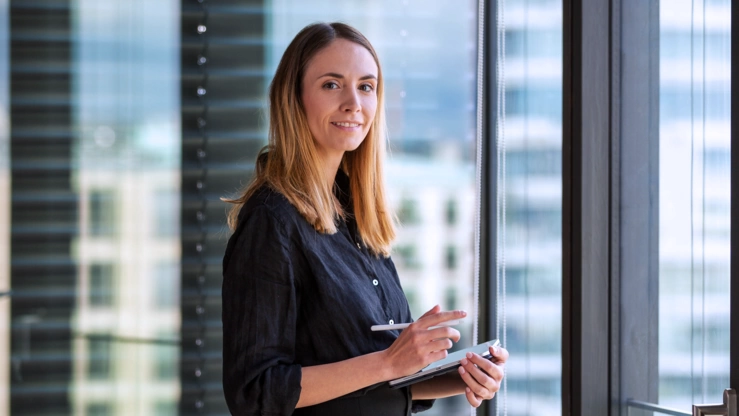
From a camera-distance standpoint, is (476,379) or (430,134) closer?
(476,379)

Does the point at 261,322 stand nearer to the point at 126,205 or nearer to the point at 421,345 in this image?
the point at 421,345

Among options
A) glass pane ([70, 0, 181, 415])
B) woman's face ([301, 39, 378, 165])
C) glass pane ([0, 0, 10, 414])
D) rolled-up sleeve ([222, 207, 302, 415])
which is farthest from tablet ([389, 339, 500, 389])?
glass pane ([0, 0, 10, 414])

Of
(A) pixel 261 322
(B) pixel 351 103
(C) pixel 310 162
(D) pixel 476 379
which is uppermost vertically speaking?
(B) pixel 351 103

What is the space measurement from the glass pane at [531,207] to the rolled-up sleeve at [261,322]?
1015mm

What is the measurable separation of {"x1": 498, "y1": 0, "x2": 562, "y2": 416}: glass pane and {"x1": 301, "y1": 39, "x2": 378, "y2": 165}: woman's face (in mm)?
771

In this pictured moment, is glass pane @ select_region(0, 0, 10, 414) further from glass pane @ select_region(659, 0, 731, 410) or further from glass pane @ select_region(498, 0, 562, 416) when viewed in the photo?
glass pane @ select_region(659, 0, 731, 410)

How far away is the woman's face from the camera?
1.49 metres

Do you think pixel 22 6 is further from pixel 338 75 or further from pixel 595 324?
pixel 595 324

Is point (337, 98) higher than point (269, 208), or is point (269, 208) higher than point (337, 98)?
point (337, 98)

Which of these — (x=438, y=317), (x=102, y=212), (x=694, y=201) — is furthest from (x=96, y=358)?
(x=694, y=201)

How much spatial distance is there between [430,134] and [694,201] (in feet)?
3.72

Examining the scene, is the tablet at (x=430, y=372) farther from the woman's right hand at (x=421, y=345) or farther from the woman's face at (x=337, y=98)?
the woman's face at (x=337, y=98)

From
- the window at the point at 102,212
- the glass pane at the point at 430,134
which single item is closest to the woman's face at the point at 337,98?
the glass pane at the point at 430,134

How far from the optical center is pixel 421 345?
1295mm
